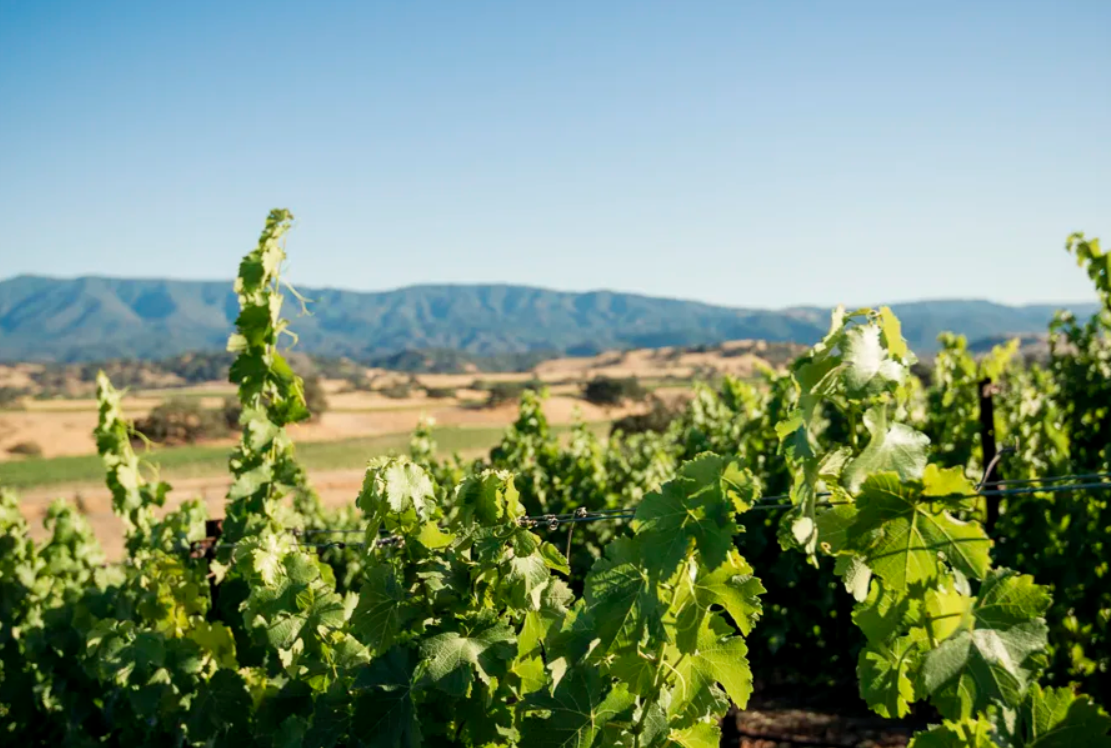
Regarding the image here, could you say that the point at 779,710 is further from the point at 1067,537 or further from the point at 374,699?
the point at 374,699

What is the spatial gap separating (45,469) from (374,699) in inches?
1794

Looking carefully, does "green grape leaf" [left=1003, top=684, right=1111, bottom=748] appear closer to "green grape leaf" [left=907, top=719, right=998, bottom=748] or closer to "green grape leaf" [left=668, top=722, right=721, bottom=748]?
"green grape leaf" [left=907, top=719, right=998, bottom=748]

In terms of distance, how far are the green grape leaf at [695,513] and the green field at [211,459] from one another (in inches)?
1251

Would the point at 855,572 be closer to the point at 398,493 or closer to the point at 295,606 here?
the point at 398,493

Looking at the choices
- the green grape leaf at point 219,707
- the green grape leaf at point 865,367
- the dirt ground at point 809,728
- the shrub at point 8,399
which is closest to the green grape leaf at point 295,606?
the green grape leaf at point 219,707

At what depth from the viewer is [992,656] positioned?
4.95 feet

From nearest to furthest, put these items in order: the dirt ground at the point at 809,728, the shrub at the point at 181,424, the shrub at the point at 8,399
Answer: the dirt ground at the point at 809,728, the shrub at the point at 181,424, the shrub at the point at 8,399

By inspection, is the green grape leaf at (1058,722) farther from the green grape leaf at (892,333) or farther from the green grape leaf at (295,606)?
the green grape leaf at (295,606)

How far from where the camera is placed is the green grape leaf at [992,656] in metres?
1.49

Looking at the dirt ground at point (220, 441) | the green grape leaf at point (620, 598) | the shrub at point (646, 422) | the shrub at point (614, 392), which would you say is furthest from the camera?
the shrub at point (614, 392)

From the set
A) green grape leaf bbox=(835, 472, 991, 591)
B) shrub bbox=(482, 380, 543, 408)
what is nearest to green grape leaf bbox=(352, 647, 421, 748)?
green grape leaf bbox=(835, 472, 991, 591)

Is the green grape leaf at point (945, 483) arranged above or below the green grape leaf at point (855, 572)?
above

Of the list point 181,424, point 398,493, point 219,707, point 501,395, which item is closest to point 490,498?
point 398,493

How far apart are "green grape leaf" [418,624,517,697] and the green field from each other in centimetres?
3126
